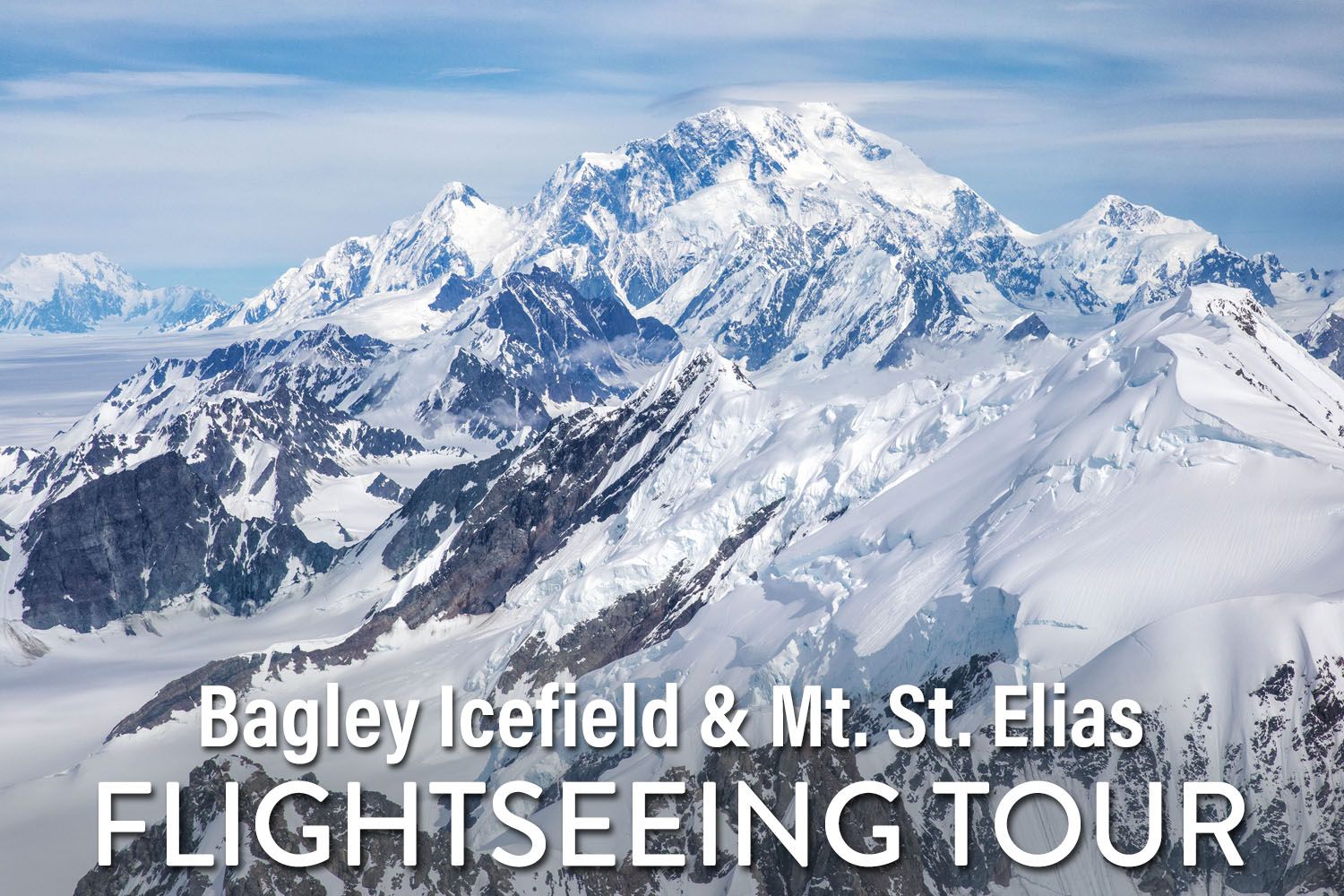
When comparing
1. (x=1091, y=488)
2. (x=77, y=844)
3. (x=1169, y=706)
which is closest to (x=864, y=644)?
(x=1091, y=488)

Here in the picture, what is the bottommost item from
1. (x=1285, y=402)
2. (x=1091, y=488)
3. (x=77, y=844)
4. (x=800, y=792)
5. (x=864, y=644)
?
(x=77, y=844)

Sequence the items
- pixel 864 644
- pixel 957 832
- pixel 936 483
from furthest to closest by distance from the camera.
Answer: pixel 936 483
pixel 864 644
pixel 957 832

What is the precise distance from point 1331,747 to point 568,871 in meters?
63.8

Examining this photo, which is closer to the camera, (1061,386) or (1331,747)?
(1331,747)

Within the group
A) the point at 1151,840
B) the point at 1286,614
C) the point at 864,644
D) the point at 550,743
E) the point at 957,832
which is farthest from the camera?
the point at 550,743

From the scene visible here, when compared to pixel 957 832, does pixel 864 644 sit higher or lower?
higher

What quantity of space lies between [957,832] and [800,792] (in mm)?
18063

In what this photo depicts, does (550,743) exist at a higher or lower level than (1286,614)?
lower

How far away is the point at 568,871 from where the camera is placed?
11512 centimetres

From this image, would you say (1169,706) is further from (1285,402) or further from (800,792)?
(1285,402)

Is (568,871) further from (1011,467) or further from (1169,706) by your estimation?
(1011,467)

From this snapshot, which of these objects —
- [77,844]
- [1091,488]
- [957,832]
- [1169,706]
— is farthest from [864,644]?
[77,844]

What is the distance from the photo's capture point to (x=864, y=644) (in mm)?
152250

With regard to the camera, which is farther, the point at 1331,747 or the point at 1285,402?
the point at 1285,402
